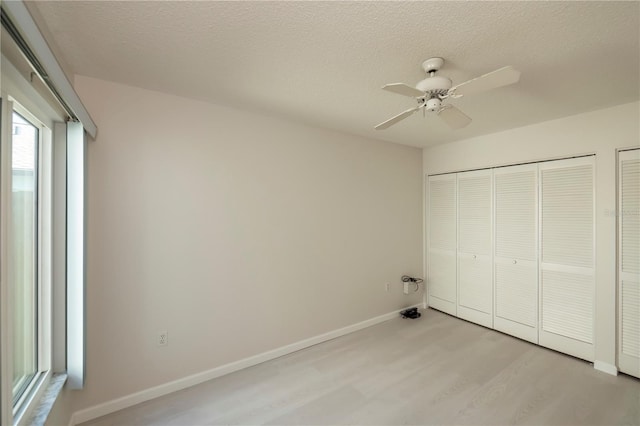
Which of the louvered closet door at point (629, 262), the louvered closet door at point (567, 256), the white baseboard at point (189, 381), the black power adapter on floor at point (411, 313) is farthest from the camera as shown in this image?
the black power adapter on floor at point (411, 313)

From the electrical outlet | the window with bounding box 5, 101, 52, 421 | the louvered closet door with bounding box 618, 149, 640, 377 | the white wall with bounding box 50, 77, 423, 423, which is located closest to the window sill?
the window with bounding box 5, 101, 52, 421

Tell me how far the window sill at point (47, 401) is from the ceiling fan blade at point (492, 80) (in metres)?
2.73

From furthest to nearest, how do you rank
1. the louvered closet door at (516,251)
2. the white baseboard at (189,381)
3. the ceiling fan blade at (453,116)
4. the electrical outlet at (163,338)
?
1. the louvered closet door at (516,251)
2. the electrical outlet at (163,338)
3. the white baseboard at (189,381)
4. the ceiling fan blade at (453,116)

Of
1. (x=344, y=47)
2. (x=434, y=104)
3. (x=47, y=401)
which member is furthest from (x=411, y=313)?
(x=47, y=401)

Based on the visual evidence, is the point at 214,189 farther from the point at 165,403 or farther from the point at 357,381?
the point at 357,381

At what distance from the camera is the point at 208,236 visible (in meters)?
2.40

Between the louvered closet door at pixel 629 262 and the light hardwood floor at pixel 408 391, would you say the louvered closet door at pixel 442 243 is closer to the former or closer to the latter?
the light hardwood floor at pixel 408 391

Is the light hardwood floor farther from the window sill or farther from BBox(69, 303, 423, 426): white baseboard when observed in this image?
the window sill

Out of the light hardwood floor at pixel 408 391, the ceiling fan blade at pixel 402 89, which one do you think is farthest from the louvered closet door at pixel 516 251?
the ceiling fan blade at pixel 402 89

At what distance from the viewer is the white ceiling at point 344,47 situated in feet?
4.26

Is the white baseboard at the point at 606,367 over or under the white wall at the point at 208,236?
under

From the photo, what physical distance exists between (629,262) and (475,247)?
4.47 feet

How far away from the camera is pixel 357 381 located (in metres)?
2.37

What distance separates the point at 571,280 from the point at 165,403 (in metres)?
3.89
